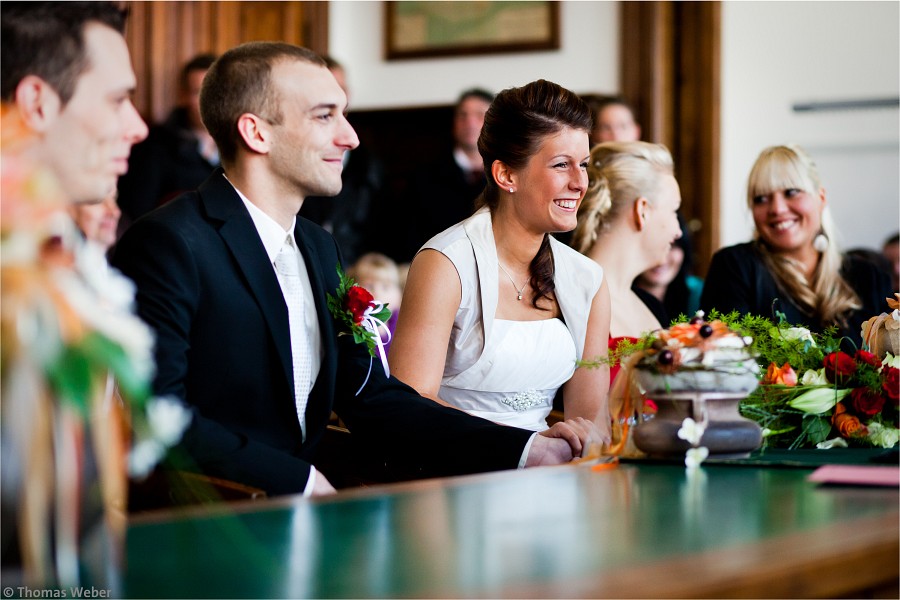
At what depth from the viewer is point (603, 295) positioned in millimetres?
3613

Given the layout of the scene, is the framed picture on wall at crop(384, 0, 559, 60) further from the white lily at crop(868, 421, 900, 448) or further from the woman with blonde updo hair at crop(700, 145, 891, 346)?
the white lily at crop(868, 421, 900, 448)

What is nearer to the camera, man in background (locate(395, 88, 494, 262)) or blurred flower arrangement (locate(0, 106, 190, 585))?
blurred flower arrangement (locate(0, 106, 190, 585))

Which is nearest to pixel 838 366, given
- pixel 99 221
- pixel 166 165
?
pixel 99 221

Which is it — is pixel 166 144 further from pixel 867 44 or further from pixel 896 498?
pixel 896 498

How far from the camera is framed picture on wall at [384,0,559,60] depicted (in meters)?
7.88

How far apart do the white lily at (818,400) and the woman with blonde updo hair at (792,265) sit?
175 cm

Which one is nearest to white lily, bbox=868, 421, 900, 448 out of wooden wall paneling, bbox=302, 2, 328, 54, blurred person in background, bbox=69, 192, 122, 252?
blurred person in background, bbox=69, 192, 122, 252

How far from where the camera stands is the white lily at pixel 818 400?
8.38 ft

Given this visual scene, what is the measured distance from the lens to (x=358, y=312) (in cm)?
275

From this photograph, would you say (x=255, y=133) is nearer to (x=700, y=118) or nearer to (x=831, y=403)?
(x=831, y=403)

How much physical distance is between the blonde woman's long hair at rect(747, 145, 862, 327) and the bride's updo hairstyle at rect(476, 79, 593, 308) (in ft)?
4.30

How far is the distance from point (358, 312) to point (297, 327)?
143 millimetres

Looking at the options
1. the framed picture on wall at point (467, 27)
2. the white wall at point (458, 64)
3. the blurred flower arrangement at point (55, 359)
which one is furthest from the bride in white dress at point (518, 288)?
the framed picture on wall at point (467, 27)

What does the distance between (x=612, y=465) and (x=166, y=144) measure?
4.46 metres
